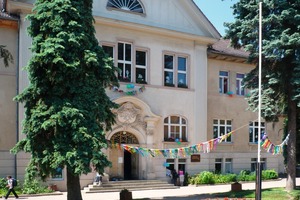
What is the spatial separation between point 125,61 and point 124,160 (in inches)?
269

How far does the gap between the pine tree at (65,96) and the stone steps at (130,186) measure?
6923mm

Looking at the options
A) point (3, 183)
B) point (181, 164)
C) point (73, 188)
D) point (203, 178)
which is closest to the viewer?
point (73, 188)

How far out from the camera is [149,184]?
26984 millimetres

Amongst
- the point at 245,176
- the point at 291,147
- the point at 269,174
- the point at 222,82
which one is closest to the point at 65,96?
the point at 291,147

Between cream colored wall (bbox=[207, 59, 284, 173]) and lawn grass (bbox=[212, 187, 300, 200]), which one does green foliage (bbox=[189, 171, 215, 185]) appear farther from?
lawn grass (bbox=[212, 187, 300, 200])

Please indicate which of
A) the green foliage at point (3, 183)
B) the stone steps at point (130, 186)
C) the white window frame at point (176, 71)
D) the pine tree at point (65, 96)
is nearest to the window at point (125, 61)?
the white window frame at point (176, 71)

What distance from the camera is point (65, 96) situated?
60.3 feet

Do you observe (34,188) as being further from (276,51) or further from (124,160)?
(276,51)

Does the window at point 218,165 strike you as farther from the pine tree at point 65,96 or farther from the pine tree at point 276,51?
the pine tree at point 65,96

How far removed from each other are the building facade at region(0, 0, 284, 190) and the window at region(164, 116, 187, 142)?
0.07m

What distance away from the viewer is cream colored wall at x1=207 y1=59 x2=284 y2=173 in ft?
105

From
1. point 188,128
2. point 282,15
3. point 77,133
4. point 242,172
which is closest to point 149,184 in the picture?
point 188,128

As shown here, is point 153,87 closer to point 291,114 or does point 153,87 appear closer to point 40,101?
point 291,114

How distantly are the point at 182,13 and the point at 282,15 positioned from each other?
9.96m
